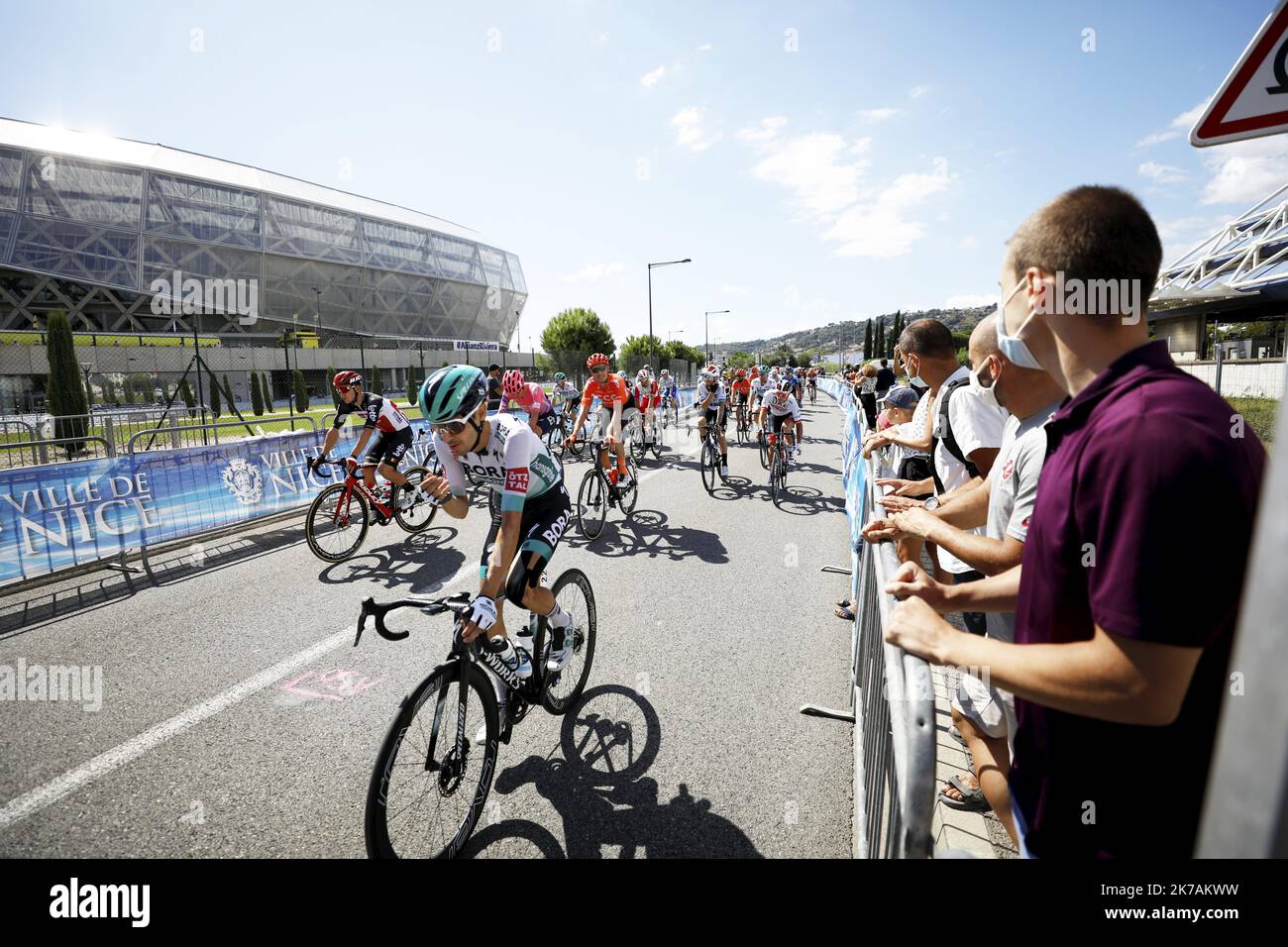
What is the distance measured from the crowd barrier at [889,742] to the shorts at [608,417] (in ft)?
19.3

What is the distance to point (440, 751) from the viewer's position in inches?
109

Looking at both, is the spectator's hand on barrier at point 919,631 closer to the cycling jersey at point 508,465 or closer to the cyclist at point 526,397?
the cycling jersey at point 508,465

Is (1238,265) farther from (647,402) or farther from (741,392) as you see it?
(647,402)

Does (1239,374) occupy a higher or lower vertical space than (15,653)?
higher

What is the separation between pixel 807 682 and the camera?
14.2ft

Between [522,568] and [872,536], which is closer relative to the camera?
[872,536]

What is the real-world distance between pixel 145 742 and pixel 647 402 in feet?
41.3

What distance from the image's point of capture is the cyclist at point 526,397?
1182 cm

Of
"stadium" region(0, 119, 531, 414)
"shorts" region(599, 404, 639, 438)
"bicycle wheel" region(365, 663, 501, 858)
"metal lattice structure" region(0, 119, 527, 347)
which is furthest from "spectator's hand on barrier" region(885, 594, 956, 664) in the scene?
"metal lattice structure" region(0, 119, 527, 347)
